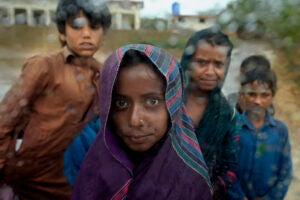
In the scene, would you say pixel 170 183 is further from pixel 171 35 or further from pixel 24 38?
pixel 24 38

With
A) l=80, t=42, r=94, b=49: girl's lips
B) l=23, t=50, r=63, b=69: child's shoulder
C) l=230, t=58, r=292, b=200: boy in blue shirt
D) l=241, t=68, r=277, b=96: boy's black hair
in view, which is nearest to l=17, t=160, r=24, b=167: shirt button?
l=23, t=50, r=63, b=69: child's shoulder

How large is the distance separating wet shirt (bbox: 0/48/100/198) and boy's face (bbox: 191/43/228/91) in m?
0.36

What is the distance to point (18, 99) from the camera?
1.25 meters

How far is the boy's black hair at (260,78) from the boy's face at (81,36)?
2.37 feet

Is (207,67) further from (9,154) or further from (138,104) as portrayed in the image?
(9,154)

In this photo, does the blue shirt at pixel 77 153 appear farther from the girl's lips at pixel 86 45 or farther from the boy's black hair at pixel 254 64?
the boy's black hair at pixel 254 64

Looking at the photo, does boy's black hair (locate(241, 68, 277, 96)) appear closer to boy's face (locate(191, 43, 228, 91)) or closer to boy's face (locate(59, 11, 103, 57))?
boy's face (locate(191, 43, 228, 91))

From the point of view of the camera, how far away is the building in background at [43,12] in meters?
1.78

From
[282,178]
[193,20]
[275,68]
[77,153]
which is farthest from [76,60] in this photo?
[275,68]

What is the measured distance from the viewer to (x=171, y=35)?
200 centimetres

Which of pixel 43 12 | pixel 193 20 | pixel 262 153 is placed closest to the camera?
pixel 262 153

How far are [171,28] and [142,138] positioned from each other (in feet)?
3.71

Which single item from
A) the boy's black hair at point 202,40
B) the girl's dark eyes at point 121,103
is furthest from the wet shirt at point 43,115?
the girl's dark eyes at point 121,103

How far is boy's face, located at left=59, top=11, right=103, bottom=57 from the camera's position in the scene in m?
1.34
